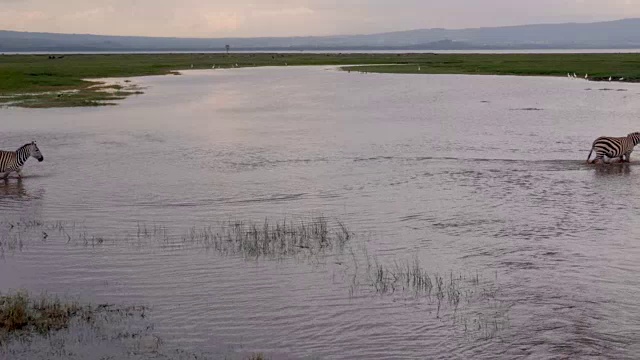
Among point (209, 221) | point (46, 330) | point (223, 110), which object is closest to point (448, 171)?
point (209, 221)

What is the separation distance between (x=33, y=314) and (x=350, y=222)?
7077 millimetres

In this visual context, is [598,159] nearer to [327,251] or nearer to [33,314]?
[327,251]

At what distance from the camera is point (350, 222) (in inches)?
625

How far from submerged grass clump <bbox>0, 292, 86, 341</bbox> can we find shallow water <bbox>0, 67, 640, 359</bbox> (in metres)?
0.69

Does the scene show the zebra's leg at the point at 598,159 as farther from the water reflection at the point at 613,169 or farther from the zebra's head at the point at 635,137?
the zebra's head at the point at 635,137

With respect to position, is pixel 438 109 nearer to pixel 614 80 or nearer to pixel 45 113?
pixel 45 113

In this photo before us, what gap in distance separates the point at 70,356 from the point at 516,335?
497 cm

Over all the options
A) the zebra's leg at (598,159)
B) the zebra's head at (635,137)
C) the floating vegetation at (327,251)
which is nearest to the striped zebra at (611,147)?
the zebra's leg at (598,159)

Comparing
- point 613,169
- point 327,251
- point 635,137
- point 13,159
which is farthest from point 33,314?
point 635,137

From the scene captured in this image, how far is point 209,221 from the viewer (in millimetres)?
16016

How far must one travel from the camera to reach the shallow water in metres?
10.0

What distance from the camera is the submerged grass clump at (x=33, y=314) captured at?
9625 mm

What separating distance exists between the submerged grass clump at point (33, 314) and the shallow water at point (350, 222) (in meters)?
0.69

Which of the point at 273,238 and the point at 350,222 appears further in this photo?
the point at 350,222
